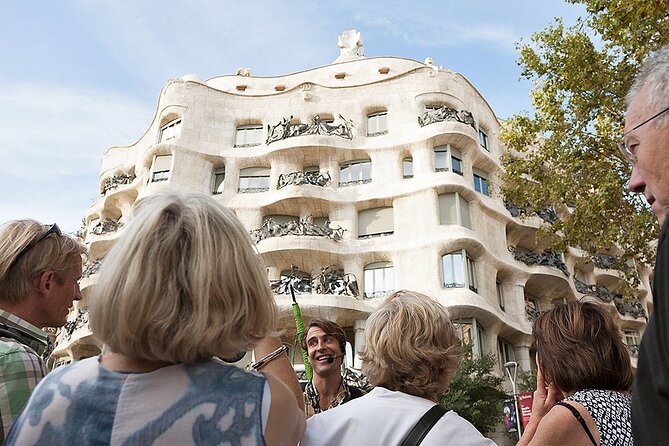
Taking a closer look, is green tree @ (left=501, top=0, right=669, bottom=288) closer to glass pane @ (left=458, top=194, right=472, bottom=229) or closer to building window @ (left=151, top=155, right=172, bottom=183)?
glass pane @ (left=458, top=194, right=472, bottom=229)

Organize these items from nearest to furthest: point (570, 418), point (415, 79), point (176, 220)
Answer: point (176, 220), point (570, 418), point (415, 79)

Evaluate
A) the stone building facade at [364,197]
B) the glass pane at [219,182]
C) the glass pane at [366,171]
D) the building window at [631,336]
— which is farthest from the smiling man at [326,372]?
the building window at [631,336]

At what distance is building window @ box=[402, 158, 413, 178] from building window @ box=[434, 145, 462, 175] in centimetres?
107

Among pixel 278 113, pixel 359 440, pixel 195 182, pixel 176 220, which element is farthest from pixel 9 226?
pixel 278 113

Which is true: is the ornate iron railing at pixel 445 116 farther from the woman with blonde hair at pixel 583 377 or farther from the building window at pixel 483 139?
the woman with blonde hair at pixel 583 377

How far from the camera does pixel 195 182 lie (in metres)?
24.0

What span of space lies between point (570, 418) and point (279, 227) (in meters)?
19.5

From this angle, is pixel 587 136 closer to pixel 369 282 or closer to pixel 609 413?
pixel 369 282

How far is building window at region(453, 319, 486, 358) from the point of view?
768 inches

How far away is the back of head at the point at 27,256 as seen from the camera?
2428 mm

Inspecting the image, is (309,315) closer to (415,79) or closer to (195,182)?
(195,182)

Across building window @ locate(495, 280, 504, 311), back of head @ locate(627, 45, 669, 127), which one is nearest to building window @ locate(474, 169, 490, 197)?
building window @ locate(495, 280, 504, 311)

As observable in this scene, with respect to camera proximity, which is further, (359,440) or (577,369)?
(577,369)

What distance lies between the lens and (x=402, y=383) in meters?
2.23
